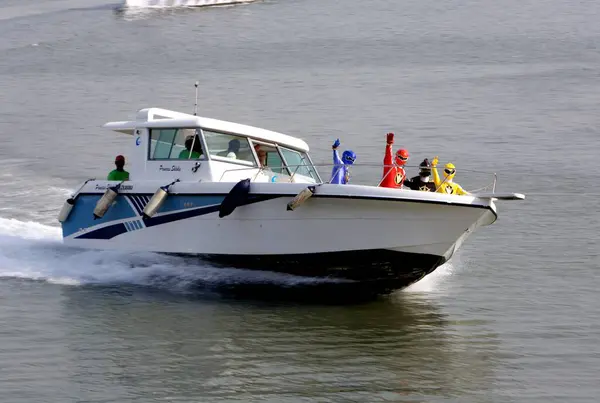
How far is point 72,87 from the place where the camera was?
36.7m

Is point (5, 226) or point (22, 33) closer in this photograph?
point (5, 226)

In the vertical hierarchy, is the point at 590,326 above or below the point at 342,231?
below

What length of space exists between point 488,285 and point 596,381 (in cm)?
453

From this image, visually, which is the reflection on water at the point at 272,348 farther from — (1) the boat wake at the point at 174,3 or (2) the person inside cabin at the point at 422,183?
(1) the boat wake at the point at 174,3

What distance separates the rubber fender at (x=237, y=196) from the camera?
15.1 m

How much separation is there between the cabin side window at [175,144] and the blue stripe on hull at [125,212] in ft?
2.53

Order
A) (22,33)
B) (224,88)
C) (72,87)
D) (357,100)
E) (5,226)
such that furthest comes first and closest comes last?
(22,33) < (72,87) < (224,88) < (357,100) < (5,226)

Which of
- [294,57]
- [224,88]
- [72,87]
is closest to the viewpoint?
[224,88]

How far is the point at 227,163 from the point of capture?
16188 millimetres

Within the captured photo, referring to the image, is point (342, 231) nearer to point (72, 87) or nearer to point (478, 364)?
point (478, 364)

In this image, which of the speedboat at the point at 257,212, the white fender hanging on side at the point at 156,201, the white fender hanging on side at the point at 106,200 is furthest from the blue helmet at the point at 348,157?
the white fender hanging on side at the point at 106,200

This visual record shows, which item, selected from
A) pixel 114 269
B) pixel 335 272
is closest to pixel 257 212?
pixel 335 272

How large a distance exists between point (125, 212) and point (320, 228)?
11.3ft

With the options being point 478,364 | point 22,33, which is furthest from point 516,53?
point 478,364
